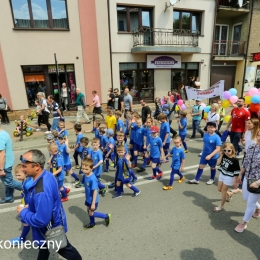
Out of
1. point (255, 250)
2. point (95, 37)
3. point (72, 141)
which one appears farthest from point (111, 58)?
point (255, 250)

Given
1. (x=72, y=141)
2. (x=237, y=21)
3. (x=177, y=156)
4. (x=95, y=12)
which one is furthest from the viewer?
(x=237, y=21)

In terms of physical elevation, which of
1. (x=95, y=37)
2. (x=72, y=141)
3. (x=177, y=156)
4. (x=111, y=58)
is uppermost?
(x=95, y=37)

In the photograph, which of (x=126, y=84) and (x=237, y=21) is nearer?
(x=126, y=84)

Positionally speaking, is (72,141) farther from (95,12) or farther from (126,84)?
(95,12)

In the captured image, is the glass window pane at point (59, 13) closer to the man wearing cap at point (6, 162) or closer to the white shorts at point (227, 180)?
the man wearing cap at point (6, 162)

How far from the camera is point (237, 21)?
16.3 metres

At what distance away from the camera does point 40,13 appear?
11219 mm

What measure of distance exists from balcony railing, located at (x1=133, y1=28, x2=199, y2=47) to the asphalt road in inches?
435

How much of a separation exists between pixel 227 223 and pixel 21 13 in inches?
510

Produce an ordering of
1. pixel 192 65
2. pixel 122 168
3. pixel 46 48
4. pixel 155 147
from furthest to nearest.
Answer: pixel 192 65, pixel 46 48, pixel 155 147, pixel 122 168

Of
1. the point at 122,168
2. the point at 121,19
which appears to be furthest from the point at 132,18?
the point at 122,168

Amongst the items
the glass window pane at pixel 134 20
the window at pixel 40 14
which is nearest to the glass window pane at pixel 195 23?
the glass window pane at pixel 134 20

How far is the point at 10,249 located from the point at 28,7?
11.9 m

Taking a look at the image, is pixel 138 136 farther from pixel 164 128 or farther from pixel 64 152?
pixel 64 152
